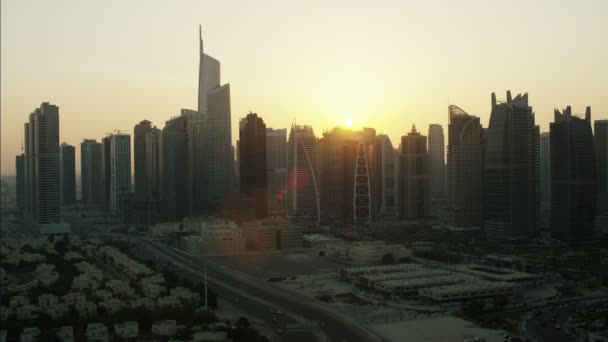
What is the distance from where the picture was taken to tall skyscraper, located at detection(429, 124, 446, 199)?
41.2 meters

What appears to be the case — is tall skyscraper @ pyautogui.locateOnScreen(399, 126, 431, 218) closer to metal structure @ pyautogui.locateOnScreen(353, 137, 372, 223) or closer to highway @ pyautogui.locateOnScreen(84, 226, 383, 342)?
metal structure @ pyautogui.locateOnScreen(353, 137, 372, 223)

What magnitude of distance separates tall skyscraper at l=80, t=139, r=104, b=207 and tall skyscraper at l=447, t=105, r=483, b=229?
68.0 feet

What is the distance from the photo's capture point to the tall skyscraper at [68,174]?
3606 centimetres

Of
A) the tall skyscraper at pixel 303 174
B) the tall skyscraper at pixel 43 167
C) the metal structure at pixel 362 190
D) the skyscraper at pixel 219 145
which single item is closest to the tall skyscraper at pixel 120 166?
the skyscraper at pixel 219 145

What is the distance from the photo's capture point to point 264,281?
53.4 ft

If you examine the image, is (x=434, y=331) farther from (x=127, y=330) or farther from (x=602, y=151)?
(x=602, y=151)

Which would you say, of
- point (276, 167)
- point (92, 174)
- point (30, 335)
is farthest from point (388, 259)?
point (92, 174)

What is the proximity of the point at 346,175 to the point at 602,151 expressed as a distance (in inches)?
436

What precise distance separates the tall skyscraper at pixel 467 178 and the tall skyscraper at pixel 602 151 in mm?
4196

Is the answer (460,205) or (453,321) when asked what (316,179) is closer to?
(460,205)

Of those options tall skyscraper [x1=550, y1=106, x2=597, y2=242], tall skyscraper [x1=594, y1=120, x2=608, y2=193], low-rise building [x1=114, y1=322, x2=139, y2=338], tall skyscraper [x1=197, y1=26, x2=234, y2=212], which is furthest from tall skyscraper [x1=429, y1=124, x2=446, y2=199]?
low-rise building [x1=114, y1=322, x2=139, y2=338]

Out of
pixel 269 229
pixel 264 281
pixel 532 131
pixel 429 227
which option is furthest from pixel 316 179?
pixel 264 281

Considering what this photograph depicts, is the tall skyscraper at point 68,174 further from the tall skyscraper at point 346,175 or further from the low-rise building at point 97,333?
the low-rise building at point 97,333

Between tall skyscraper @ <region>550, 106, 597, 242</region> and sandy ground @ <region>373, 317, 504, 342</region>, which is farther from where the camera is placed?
tall skyscraper @ <region>550, 106, 597, 242</region>
